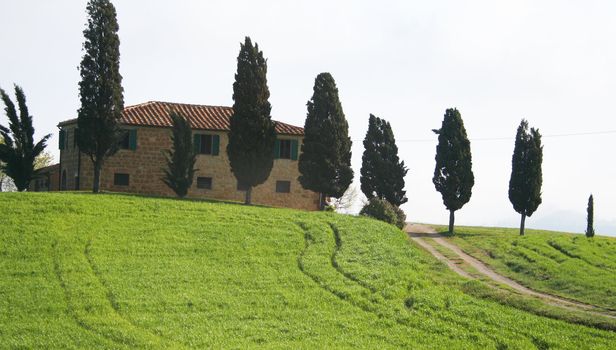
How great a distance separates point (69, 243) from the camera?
1389 inches

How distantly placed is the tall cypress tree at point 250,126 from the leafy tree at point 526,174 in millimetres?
18571

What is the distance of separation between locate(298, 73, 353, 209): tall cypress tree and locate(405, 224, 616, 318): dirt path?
6.45m

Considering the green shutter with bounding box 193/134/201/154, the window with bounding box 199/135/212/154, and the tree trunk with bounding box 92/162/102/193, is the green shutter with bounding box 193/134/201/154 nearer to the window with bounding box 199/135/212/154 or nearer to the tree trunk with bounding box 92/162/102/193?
the window with bounding box 199/135/212/154

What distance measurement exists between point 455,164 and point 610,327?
29.6 meters

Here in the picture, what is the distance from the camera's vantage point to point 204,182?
55844 mm

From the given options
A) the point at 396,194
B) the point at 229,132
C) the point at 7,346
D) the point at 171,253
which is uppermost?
the point at 229,132

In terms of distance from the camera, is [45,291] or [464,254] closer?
[45,291]

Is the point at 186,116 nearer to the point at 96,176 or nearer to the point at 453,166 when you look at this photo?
the point at 96,176

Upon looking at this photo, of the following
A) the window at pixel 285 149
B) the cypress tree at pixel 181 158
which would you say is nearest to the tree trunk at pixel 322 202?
the window at pixel 285 149

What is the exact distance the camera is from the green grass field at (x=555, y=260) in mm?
34688

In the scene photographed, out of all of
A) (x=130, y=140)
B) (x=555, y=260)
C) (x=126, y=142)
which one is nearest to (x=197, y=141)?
(x=130, y=140)

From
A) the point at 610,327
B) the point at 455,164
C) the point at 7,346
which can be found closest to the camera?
the point at 7,346

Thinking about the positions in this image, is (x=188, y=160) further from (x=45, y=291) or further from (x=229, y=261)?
(x=45, y=291)

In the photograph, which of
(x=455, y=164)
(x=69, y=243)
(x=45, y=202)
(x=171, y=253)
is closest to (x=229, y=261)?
(x=171, y=253)
